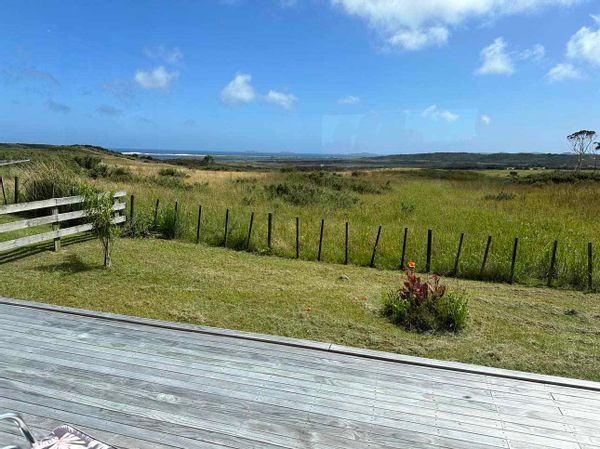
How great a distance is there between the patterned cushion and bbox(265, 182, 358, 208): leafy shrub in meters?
15.3

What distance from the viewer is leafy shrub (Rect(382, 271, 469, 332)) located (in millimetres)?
4941

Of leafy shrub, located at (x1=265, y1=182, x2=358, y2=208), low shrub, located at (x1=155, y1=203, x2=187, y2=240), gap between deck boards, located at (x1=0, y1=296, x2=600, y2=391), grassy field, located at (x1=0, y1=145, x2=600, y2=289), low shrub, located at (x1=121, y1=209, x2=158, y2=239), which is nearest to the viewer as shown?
gap between deck boards, located at (x1=0, y1=296, x2=600, y2=391)

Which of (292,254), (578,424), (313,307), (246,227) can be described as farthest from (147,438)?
(246,227)

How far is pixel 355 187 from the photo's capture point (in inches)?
990

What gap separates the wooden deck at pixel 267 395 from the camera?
246 cm

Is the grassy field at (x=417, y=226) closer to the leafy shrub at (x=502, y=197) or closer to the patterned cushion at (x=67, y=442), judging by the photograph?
the leafy shrub at (x=502, y=197)

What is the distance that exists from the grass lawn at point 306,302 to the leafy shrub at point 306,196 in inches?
Result: 357

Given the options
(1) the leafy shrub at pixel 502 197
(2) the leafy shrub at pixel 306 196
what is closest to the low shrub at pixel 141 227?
(2) the leafy shrub at pixel 306 196

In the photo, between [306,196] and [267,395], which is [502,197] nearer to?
[306,196]

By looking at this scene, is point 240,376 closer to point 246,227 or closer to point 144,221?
point 246,227

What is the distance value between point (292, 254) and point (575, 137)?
50751 millimetres

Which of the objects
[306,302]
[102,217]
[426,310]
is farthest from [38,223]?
[426,310]

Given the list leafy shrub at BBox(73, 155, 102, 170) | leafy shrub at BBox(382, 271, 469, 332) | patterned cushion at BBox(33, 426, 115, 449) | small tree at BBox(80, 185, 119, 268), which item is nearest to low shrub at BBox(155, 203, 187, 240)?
small tree at BBox(80, 185, 119, 268)

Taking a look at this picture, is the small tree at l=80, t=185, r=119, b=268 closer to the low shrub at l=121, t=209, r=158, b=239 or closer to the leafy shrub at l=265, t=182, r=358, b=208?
the low shrub at l=121, t=209, r=158, b=239
